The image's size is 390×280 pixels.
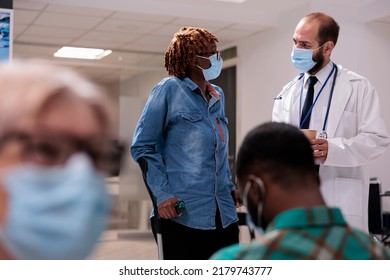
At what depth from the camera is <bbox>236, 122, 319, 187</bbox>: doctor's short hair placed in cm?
109

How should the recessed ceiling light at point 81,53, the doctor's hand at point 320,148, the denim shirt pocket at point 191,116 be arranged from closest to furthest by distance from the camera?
the doctor's hand at point 320,148 → the denim shirt pocket at point 191,116 → the recessed ceiling light at point 81,53

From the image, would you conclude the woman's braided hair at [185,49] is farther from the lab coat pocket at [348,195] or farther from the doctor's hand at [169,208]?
the lab coat pocket at [348,195]

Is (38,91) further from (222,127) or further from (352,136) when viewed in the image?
(352,136)

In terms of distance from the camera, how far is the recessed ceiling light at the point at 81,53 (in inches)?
275

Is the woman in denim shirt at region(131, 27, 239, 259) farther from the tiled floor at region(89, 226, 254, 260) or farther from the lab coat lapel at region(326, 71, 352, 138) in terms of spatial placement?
the tiled floor at region(89, 226, 254, 260)

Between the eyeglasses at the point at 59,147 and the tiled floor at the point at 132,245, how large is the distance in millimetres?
4541

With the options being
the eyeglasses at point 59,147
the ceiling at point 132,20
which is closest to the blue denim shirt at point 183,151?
the eyeglasses at point 59,147

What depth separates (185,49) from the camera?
2.36 m

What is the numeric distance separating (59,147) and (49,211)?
84 mm

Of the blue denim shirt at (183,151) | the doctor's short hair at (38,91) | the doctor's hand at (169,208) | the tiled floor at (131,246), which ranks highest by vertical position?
the doctor's short hair at (38,91)

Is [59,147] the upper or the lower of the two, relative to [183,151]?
upper

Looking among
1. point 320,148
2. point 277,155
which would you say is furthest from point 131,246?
point 277,155
